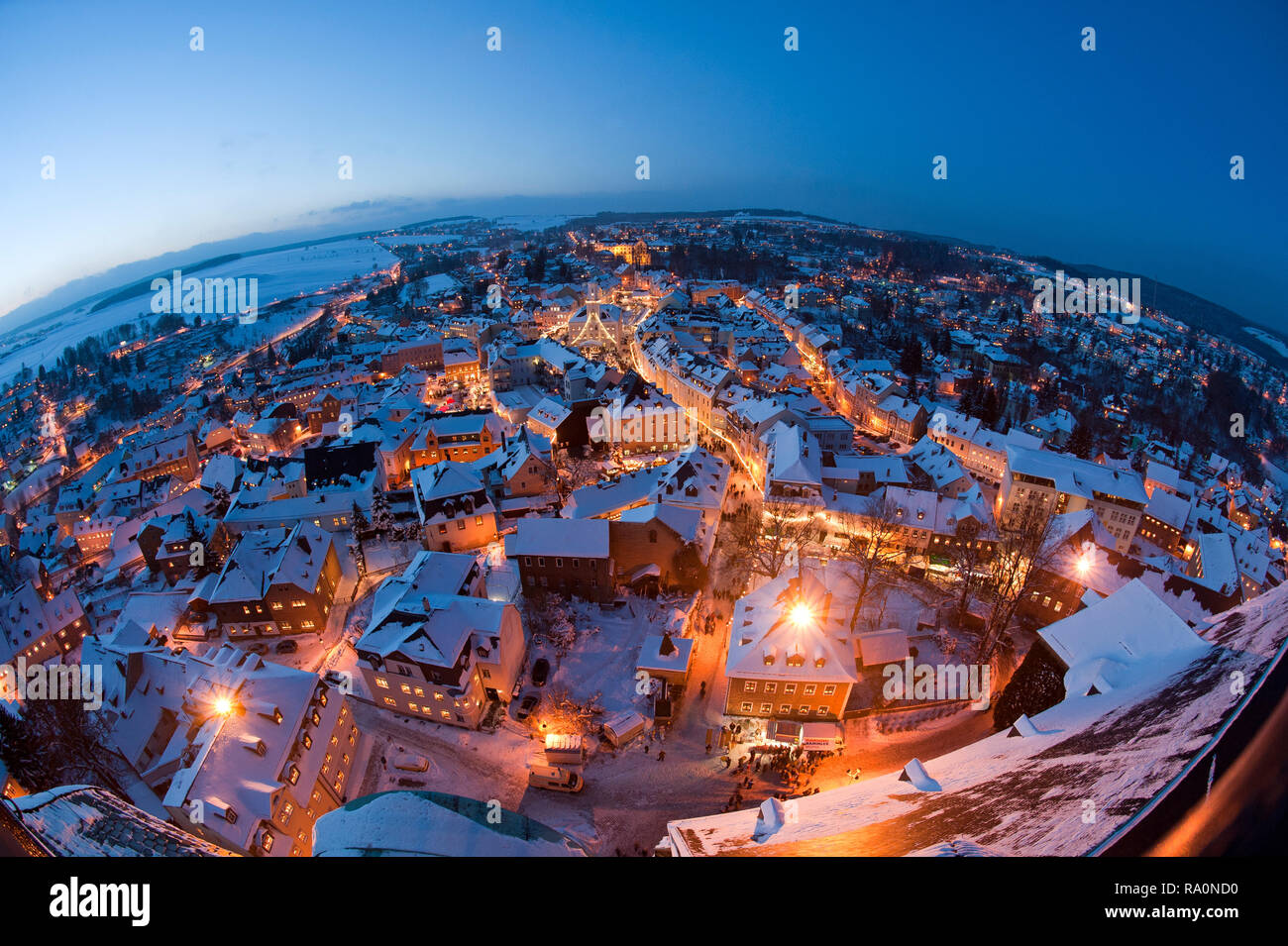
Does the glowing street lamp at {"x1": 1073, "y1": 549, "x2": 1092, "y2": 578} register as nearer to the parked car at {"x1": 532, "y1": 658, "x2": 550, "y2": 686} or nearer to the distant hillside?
the parked car at {"x1": 532, "y1": 658, "x2": 550, "y2": 686}

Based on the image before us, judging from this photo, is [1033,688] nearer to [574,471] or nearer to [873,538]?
[873,538]

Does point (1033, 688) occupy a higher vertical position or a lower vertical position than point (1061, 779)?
lower

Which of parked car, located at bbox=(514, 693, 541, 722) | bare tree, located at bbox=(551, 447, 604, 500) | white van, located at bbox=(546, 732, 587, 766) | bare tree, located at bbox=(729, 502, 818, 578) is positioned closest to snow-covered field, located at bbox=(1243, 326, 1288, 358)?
bare tree, located at bbox=(729, 502, 818, 578)

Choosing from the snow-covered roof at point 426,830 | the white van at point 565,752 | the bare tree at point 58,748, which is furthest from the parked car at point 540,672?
the bare tree at point 58,748

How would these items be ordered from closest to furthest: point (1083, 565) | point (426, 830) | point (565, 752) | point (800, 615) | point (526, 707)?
point (426, 830)
point (565, 752)
point (800, 615)
point (526, 707)
point (1083, 565)

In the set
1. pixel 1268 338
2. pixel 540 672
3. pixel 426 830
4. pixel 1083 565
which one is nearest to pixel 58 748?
pixel 540 672

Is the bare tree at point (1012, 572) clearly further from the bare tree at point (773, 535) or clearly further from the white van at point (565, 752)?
the white van at point (565, 752)
